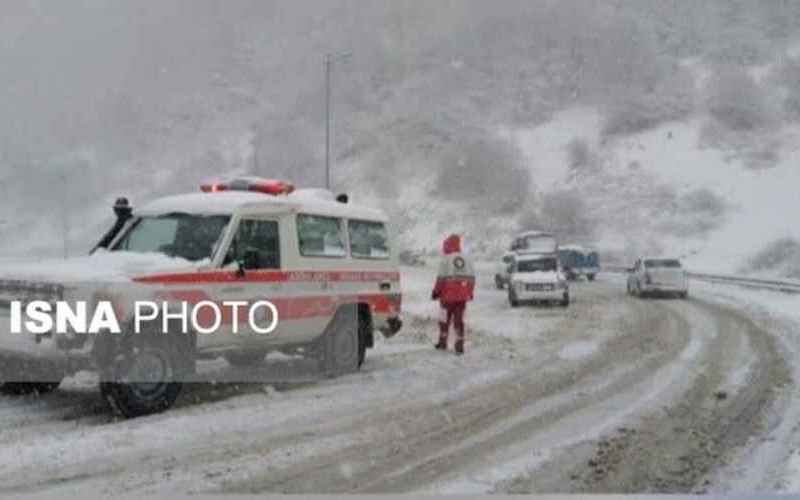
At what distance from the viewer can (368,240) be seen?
13008mm

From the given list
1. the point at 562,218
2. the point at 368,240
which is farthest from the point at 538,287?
the point at 562,218

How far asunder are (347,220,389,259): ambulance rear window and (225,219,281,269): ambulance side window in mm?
1660


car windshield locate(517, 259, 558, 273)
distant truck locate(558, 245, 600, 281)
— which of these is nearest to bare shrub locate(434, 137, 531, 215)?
distant truck locate(558, 245, 600, 281)

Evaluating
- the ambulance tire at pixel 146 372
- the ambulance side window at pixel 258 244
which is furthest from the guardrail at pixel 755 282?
the ambulance tire at pixel 146 372

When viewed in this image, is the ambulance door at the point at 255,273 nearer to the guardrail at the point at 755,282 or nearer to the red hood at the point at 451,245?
the red hood at the point at 451,245

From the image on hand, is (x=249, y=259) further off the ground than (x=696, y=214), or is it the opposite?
(x=696, y=214)

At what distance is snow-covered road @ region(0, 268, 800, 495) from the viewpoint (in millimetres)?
7078

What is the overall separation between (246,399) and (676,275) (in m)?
23.9

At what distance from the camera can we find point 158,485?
685cm

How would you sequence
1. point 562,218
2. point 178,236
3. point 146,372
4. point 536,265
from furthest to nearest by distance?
1. point 562,218
2. point 536,265
3. point 178,236
4. point 146,372

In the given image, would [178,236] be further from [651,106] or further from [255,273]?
[651,106]

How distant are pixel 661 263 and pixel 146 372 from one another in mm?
25728

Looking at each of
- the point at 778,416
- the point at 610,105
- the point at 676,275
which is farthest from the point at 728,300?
the point at 610,105

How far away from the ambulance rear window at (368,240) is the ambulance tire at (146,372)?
11.6 feet
